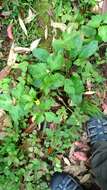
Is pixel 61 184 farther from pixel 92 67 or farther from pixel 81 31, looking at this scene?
pixel 81 31

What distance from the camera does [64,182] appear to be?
2938mm

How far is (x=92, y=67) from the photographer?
9.93ft

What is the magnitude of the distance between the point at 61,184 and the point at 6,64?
93 centimetres

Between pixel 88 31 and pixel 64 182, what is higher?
pixel 88 31

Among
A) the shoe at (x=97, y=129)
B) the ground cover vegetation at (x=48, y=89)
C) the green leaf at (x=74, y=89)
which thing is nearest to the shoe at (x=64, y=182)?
the ground cover vegetation at (x=48, y=89)

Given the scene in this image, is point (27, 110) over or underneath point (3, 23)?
underneath

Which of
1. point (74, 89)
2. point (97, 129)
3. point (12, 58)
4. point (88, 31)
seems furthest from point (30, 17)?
point (97, 129)

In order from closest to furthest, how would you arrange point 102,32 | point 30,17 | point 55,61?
point 55,61 < point 102,32 < point 30,17

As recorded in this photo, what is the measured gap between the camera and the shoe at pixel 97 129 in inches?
121

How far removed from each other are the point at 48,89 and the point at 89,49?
388 millimetres

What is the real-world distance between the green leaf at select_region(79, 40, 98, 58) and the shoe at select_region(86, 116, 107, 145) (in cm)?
53

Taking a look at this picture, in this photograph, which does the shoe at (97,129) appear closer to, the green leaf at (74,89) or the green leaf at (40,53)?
the green leaf at (74,89)

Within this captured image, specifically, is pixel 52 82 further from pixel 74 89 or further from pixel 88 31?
pixel 88 31

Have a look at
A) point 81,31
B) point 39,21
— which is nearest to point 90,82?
point 81,31
